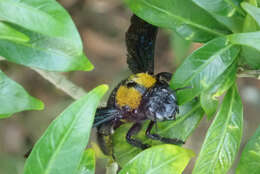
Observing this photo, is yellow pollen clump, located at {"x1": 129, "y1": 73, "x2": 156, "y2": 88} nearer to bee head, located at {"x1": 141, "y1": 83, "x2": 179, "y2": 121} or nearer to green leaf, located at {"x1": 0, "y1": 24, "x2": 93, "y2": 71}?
bee head, located at {"x1": 141, "y1": 83, "x2": 179, "y2": 121}

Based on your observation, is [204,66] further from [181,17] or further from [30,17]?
[30,17]

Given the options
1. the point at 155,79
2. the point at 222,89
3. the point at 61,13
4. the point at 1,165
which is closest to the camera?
the point at 61,13

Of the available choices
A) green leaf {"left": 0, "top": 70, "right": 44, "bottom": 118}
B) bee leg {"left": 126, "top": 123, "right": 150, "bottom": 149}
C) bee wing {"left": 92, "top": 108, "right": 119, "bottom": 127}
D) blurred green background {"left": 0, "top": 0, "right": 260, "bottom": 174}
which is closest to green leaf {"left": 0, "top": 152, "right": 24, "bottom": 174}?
blurred green background {"left": 0, "top": 0, "right": 260, "bottom": 174}

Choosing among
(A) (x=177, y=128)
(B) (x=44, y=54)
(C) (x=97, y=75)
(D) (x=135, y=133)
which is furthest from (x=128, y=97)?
(C) (x=97, y=75)

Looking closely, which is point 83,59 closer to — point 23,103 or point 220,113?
point 23,103

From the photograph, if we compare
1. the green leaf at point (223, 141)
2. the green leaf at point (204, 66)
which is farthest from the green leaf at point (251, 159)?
the green leaf at point (204, 66)

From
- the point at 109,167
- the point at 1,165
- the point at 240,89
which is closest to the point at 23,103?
the point at 109,167
